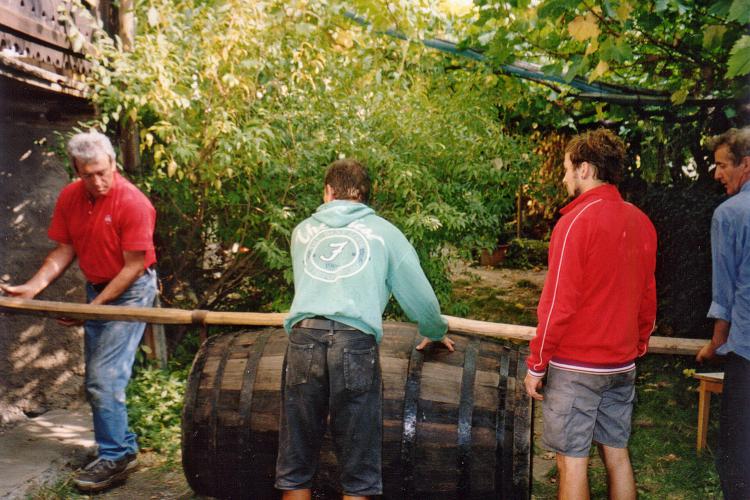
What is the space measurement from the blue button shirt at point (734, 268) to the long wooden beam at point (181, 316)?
0.40 meters

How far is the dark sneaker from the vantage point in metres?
3.79

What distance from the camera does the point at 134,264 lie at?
3.79m

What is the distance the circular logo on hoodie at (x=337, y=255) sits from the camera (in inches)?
111

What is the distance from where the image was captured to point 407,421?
3033 mm

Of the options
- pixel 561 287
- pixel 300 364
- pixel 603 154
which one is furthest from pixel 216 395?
pixel 603 154

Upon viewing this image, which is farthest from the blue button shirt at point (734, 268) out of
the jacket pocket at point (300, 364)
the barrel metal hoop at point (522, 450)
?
the jacket pocket at point (300, 364)

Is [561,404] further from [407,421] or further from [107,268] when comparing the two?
[107,268]

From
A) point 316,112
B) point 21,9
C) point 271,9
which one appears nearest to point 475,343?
point 316,112

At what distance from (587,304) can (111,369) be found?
8.74 ft

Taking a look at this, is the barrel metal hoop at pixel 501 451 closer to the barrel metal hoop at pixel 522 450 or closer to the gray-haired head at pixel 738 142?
the barrel metal hoop at pixel 522 450

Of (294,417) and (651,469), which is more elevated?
(294,417)

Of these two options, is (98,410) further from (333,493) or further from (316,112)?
(316,112)

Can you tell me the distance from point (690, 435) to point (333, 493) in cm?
322

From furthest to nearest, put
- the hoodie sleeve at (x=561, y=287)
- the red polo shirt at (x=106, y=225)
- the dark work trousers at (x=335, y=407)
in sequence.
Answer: the red polo shirt at (x=106, y=225), the dark work trousers at (x=335, y=407), the hoodie sleeve at (x=561, y=287)
